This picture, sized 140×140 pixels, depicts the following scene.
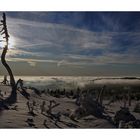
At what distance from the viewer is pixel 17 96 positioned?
12.6ft

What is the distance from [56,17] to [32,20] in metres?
0.16

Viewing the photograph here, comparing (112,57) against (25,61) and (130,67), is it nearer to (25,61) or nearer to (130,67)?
(130,67)

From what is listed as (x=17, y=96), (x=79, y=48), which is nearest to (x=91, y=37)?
(x=79, y=48)

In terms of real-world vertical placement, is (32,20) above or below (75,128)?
above

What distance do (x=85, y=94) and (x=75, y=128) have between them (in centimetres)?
23


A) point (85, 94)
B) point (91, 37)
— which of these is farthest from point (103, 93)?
point (91, 37)

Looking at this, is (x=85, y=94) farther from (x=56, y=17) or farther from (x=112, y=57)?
(x=56, y=17)

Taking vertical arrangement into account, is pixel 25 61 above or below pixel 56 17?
below

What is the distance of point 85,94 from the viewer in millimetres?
3830

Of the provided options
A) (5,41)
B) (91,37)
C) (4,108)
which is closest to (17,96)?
(4,108)

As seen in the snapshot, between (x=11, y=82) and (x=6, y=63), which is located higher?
(x=6, y=63)
